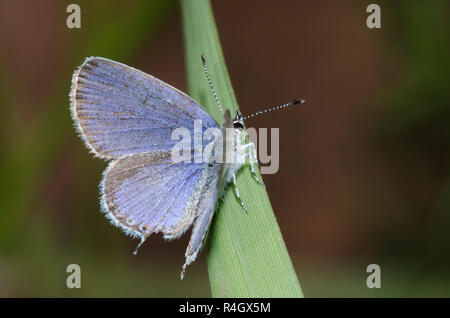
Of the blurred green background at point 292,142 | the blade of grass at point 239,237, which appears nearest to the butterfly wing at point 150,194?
the blade of grass at point 239,237

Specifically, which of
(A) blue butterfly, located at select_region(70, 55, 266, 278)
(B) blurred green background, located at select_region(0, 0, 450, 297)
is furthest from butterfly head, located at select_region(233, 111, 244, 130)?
(B) blurred green background, located at select_region(0, 0, 450, 297)

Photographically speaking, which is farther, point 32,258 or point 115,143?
point 32,258

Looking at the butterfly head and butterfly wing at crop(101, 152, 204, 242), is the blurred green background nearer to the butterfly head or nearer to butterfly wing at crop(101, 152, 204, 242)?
the butterfly head

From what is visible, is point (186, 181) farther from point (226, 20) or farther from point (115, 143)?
point (226, 20)

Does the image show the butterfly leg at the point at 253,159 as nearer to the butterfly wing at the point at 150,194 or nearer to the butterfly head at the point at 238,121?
the butterfly head at the point at 238,121

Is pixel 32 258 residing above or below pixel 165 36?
below

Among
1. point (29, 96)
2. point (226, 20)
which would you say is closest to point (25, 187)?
point (29, 96)
